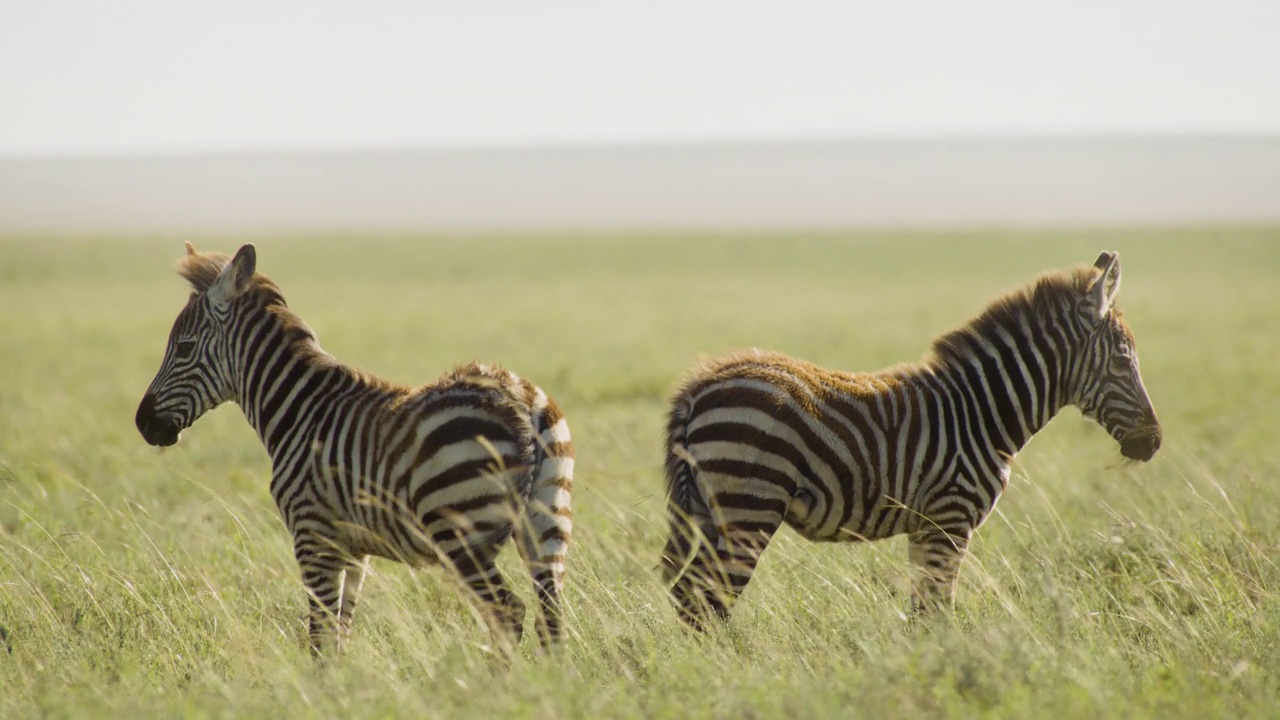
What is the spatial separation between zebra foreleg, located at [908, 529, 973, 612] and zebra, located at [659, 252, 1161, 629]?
0.01 meters

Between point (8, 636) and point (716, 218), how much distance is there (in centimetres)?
14020

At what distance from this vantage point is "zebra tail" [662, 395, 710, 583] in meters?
5.91

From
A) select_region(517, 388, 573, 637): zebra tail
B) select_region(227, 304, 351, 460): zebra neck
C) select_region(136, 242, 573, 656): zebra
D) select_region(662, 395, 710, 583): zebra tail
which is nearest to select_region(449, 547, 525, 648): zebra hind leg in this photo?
select_region(136, 242, 573, 656): zebra

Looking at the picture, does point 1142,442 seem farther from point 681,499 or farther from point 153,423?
point 153,423

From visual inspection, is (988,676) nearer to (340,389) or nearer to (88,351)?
(340,389)

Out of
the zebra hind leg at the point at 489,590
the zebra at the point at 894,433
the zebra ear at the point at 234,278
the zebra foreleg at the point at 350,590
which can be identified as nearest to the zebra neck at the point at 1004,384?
the zebra at the point at 894,433

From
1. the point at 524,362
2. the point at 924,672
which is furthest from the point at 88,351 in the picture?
the point at 924,672

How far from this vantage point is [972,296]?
115ft

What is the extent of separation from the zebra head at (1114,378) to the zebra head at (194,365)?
4.68 meters

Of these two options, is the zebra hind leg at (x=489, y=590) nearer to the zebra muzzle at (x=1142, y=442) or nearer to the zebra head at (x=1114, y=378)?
the zebra head at (x=1114, y=378)

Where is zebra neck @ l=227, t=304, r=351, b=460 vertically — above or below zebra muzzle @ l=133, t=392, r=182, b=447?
above

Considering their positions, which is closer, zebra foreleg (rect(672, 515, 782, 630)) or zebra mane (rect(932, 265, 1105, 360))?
zebra foreleg (rect(672, 515, 782, 630))

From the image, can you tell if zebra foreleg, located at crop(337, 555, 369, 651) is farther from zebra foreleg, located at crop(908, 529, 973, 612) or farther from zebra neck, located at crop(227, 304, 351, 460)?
zebra foreleg, located at crop(908, 529, 973, 612)

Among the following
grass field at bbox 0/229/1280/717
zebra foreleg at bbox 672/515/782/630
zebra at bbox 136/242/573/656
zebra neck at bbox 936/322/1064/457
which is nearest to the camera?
grass field at bbox 0/229/1280/717
